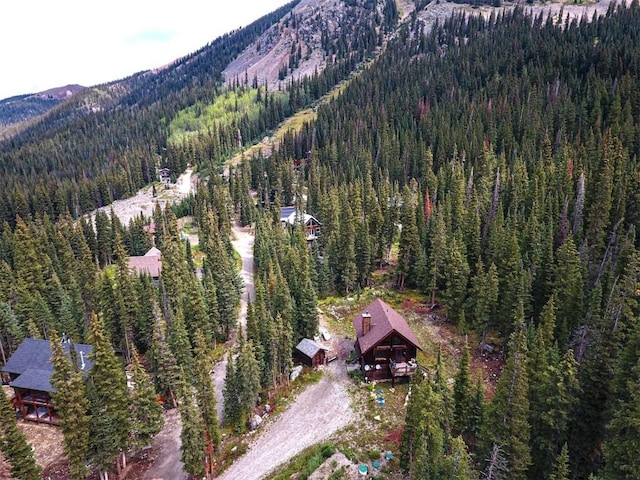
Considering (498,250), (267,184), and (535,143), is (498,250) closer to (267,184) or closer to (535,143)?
(535,143)

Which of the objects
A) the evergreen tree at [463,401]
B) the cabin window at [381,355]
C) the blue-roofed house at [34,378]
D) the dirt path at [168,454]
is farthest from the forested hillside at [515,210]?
the blue-roofed house at [34,378]

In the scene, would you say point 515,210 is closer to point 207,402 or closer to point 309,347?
point 309,347

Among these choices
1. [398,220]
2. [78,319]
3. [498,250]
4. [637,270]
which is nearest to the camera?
[637,270]

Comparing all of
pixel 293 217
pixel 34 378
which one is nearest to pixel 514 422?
pixel 34 378

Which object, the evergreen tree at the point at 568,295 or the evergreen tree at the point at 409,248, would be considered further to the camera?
the evergreen tree at the point at 409,248

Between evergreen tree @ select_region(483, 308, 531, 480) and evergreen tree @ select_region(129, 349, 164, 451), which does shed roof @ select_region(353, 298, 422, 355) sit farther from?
evergreen tree @ select_region(129, 349, 164, 451)

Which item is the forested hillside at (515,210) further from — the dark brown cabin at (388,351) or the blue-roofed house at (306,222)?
the dark brown cabin at (388,351)

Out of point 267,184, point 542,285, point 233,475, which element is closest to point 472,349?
point 542,285
